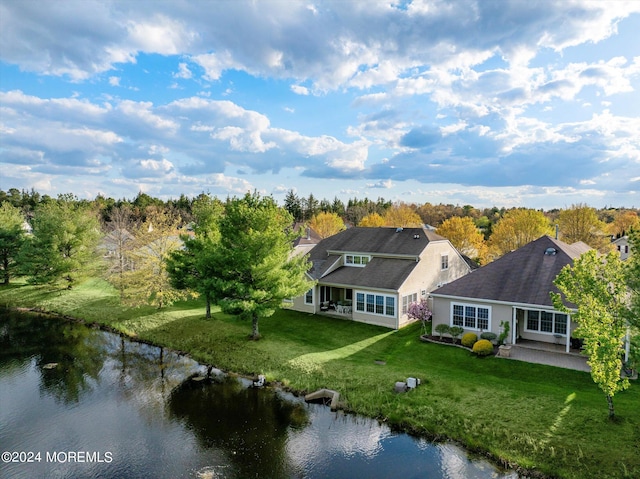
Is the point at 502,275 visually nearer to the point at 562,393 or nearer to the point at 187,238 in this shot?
the point at 562,393

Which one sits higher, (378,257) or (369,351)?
(378,257)

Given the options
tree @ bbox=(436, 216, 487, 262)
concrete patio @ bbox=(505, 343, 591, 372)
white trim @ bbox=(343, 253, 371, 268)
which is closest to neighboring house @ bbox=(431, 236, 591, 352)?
concrete patio @ bbox=(505, 343, 591, 372)

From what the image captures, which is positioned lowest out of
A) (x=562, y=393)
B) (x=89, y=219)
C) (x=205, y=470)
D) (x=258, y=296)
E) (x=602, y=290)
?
(x=205, y=470)

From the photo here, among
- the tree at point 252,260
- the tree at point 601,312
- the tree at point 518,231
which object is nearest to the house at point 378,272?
the tree at point 252,260

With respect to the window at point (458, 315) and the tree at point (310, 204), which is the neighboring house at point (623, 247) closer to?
the window at point (458, 315)

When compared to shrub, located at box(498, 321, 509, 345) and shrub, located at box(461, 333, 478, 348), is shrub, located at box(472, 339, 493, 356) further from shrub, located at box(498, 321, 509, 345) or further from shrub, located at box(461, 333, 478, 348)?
shrub, located at box(498, 321, 509, 345)

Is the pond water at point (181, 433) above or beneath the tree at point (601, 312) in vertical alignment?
beneath

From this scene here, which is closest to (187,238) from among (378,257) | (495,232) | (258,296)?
(258,296)
